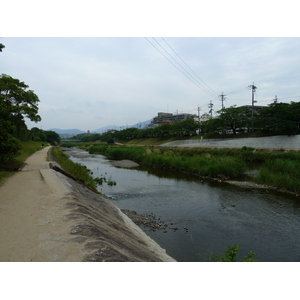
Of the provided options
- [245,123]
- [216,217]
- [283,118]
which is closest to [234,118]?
[245,123]

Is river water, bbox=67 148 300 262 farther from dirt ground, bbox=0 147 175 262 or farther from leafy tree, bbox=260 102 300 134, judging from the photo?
leafy tree, bbox=260 102 300 134

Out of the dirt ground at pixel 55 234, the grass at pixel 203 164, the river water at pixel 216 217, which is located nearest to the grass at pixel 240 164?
the grass at pixel 203 164

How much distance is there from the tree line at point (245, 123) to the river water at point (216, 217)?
2537cm

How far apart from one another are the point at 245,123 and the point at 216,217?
40.3 meters

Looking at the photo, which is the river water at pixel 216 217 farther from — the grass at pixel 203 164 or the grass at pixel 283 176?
the grass at pixel 203 164

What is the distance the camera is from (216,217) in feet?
34.5

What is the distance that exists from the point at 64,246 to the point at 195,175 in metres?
18.0

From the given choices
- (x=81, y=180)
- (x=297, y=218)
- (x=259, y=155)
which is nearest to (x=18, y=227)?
(x=81, y=180)

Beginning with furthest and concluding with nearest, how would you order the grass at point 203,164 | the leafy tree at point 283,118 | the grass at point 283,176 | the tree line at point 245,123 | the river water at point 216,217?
1. the tree line at point 245,123
2. the leafy tree at point 283,118
3. the grass at point 203,164
4. the grass at point 283,176
5. the river water at point 216,217

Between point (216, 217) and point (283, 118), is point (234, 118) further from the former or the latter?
point (216, 217)

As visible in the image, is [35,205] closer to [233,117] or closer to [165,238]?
[165,238]

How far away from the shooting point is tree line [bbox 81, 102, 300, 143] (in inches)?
1388

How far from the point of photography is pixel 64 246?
4.24 meters

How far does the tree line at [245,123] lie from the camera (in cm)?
3525
